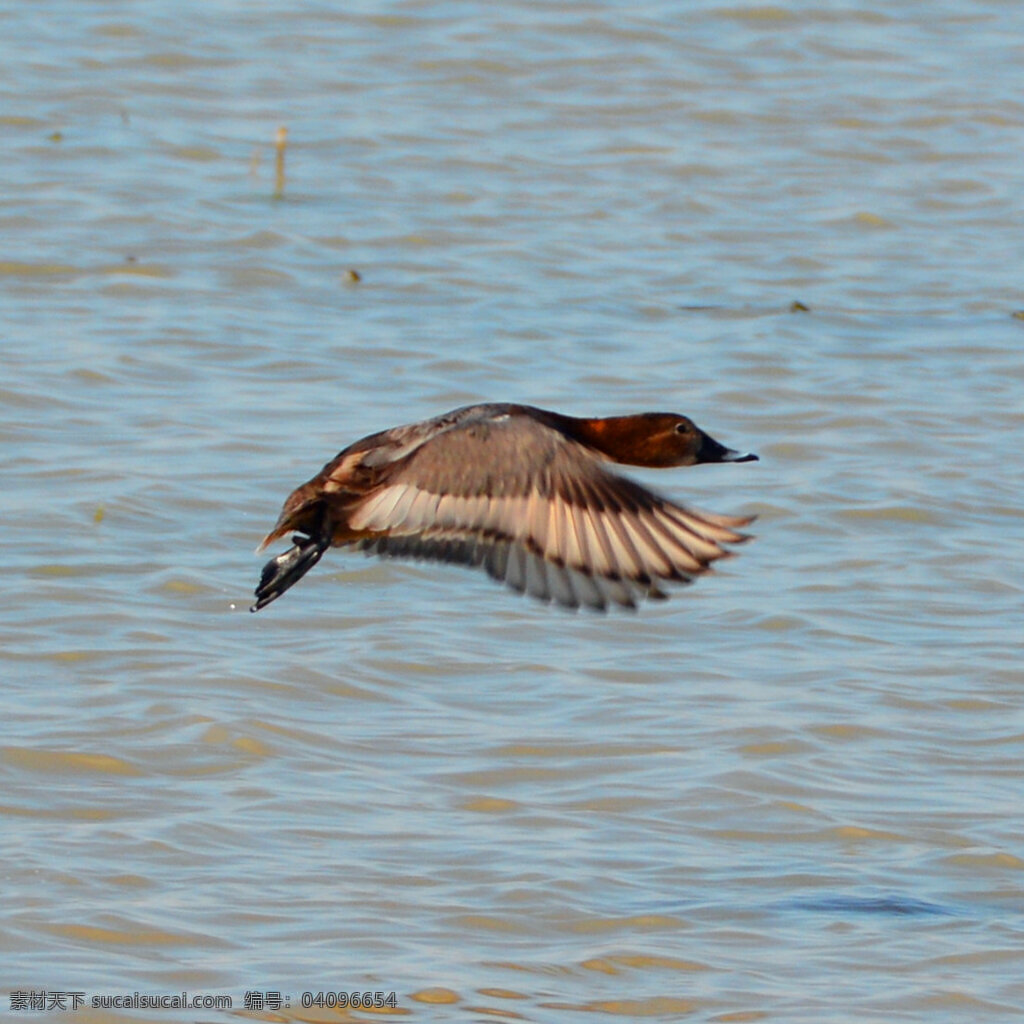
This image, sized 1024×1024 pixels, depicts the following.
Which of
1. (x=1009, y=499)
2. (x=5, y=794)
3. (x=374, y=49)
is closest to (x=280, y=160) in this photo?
(x=374, y=49)

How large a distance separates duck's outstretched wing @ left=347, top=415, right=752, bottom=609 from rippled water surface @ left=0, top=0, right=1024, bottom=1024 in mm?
836

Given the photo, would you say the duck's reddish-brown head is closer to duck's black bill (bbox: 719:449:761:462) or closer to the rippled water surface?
duck's black bill (bbox: 719:449:761:462)

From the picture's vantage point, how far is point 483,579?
24.7ft

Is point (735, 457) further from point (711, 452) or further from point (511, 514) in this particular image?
point (511, 514)

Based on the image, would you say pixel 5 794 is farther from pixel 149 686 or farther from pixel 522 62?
pixel 522 62

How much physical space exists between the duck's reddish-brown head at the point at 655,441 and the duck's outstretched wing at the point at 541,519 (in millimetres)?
822

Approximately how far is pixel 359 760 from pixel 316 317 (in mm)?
4332

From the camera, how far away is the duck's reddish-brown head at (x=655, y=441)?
595 centimetres

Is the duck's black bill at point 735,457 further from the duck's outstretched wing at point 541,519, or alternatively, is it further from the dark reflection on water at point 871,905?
the dark reflection on water at point 871,905

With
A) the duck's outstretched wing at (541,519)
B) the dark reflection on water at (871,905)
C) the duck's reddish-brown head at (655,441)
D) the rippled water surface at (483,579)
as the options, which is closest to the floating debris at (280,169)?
the rippled water surface at (483,579)

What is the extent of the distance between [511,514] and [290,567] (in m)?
0.74

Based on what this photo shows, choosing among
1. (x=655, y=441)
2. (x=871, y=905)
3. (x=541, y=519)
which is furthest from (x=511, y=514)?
(x=871, y=905)

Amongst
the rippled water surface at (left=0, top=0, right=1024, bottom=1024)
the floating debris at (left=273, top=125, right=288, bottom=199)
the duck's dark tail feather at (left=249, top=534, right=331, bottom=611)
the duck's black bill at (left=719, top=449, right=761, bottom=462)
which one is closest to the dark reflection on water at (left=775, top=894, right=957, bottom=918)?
the rippled water surface at (left=0, top=0, right=1024, bottom=1024)

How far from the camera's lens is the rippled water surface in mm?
5141
